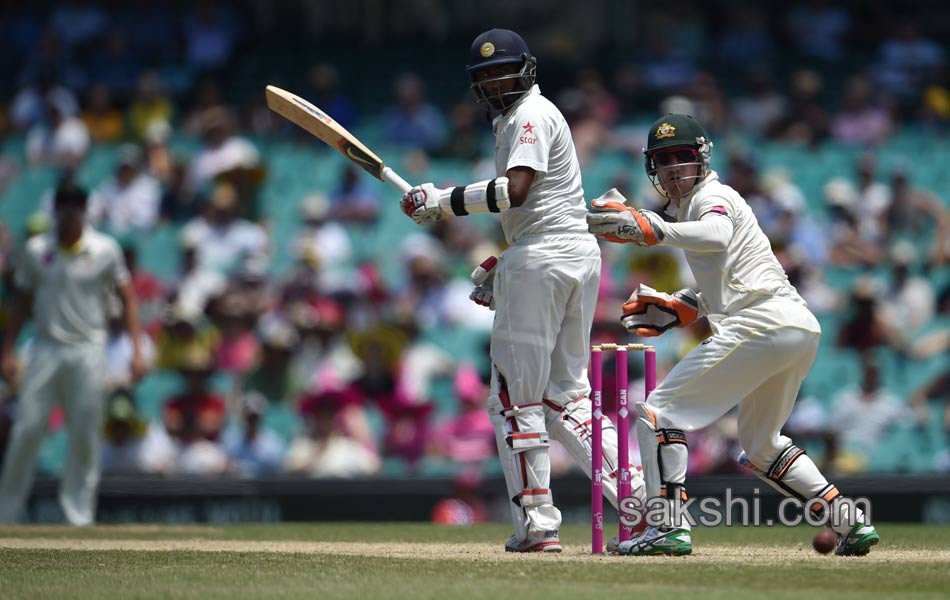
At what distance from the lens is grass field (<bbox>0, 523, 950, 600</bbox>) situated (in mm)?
5695

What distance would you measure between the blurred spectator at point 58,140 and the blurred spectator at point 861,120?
7.88 m

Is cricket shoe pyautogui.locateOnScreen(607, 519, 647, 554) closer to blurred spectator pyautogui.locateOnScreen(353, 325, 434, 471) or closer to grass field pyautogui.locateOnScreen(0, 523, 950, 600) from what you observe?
grass field pyautogui.locateOnScreen(0, 523, 950, 600)

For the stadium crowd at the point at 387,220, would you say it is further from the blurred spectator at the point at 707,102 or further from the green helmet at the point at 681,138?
the green helmet at the point at 681,138

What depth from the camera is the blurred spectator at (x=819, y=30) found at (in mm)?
16750

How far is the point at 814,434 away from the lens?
487 inches

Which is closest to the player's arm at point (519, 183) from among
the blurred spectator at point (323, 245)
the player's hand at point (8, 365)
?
the player's hand at point (8, 365)

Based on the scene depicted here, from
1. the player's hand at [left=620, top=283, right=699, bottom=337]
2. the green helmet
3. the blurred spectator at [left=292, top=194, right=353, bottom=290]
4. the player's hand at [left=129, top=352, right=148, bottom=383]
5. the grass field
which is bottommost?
the grass field

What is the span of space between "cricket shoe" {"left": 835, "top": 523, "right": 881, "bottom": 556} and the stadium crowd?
193 inches

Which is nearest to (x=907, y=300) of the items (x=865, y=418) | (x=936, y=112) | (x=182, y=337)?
(x=865, y=418)

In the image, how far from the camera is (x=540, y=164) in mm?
7152

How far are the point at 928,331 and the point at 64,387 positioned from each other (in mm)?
7561

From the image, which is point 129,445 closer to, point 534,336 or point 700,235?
point 534,336

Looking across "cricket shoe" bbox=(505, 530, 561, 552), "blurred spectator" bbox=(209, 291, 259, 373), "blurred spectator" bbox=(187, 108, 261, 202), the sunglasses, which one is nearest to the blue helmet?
the sunglasses

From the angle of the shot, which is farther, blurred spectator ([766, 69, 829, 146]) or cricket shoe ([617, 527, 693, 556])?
blurred spectator ([766, 69, 829, 146])
